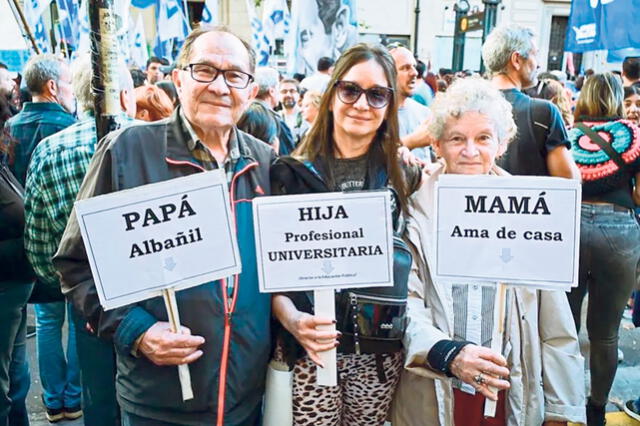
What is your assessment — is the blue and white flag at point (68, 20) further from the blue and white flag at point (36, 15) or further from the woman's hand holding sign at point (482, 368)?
the woman's hand holding sign at point (482, 368)

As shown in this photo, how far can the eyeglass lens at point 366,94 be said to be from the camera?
6.69 ft

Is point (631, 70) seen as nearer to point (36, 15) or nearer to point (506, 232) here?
point (506, 232)

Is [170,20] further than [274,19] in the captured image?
Yes

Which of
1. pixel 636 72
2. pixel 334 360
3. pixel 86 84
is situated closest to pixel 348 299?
pixel 334 360

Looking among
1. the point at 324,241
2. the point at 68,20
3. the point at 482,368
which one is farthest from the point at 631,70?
the point at 68,20

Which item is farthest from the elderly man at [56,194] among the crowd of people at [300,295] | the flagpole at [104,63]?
the flagpole at [104,63]

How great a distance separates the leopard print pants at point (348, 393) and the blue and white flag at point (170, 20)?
29.0 ft

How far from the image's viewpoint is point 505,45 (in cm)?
310

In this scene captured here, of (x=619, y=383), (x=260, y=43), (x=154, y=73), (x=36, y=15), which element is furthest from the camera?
(x=154, y=73)

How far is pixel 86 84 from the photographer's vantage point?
9.30ft

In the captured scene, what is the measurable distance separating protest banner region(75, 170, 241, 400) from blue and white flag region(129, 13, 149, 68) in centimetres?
963

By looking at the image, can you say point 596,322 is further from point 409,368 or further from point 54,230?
point 54,230

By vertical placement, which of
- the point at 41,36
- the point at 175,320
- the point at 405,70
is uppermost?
the point at 41,36

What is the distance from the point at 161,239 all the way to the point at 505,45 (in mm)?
2387
